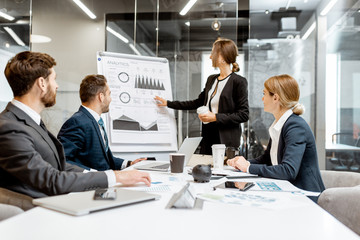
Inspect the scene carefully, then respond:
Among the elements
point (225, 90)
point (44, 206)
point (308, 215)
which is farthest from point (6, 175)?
point (225, 90)

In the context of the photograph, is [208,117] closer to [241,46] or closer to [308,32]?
[241,46]

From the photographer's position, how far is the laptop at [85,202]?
3.16 feet

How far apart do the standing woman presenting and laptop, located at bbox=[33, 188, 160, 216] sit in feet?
5.42

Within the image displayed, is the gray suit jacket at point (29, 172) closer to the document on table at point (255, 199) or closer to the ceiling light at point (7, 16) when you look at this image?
the document on table at point (255, 199)

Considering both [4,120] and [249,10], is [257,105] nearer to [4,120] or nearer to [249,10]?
[249,10]

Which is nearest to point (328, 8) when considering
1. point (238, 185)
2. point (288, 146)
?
point (288, 146)

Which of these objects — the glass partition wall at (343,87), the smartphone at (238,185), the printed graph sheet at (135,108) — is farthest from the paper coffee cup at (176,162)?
the glass partition wall at (343,87)

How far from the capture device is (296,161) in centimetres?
179

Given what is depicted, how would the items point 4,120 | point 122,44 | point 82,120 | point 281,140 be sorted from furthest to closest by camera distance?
1. point 122,44
2. point 82,120
3. point 281,140
4. point 4,120

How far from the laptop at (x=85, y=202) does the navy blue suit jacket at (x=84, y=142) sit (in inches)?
45.7

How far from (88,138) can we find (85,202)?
1307mm

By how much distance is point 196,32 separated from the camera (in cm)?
458

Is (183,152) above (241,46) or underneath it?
underneath

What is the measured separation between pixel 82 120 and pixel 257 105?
10.3 ft
